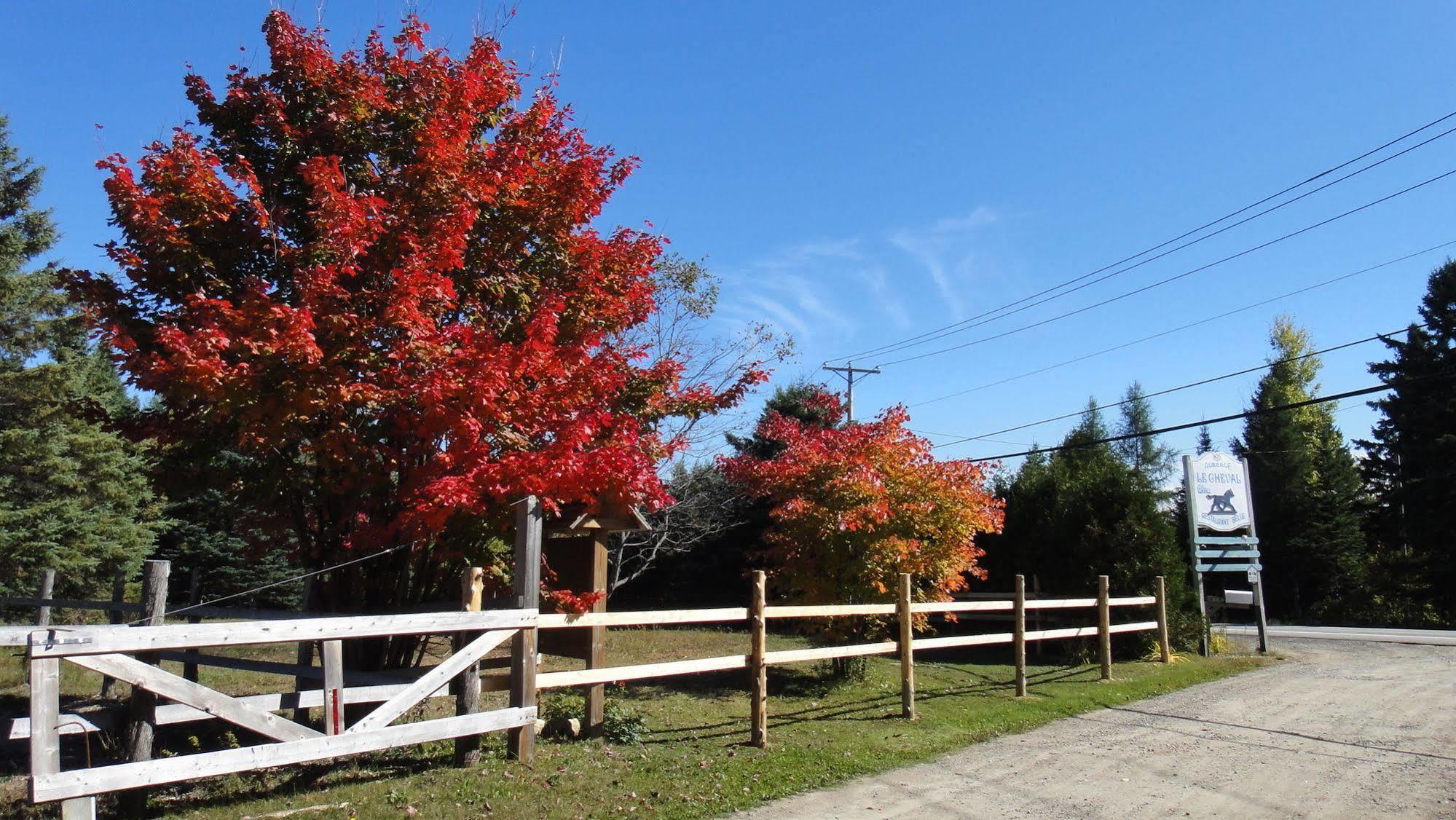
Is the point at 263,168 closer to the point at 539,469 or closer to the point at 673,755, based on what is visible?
the point at 539,469

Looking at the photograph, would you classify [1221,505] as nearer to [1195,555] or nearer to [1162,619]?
[1195,555]

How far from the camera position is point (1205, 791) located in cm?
694

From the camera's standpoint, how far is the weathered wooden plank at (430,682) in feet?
19.7

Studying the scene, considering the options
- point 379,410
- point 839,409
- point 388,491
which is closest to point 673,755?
point 388,491

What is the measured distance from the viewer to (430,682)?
6.36m

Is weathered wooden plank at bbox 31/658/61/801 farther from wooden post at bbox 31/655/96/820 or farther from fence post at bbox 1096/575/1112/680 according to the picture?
fence post at bbox 1096/575/1112/680

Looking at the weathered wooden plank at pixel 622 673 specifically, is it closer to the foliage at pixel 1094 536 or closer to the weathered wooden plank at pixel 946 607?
the weathered wooden plank at pixel 946 607

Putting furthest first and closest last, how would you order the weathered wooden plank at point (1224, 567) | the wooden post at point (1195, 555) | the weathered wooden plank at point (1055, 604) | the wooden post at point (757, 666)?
the weathered wooden plank at point (1224, 567)
the wooden post at point (1195, 555)
the weathered wooden plank at point (1055, 604)
the wooden post at point (757, 666)

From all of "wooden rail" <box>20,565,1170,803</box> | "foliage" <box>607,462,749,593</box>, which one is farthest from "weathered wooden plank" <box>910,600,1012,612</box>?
"foliage" <box>607,462,749,593</box>

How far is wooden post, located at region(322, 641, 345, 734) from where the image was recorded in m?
6.22

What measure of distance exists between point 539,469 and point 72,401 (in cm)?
432

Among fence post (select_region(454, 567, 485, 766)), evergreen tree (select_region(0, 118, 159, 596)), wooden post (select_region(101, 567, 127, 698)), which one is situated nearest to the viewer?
fence post (select_region(454, 567, 485, 766))

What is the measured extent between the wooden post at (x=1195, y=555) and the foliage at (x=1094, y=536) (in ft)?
0.42

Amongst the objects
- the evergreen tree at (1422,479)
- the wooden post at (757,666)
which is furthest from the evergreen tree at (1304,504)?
the wooden post at (757,666)
